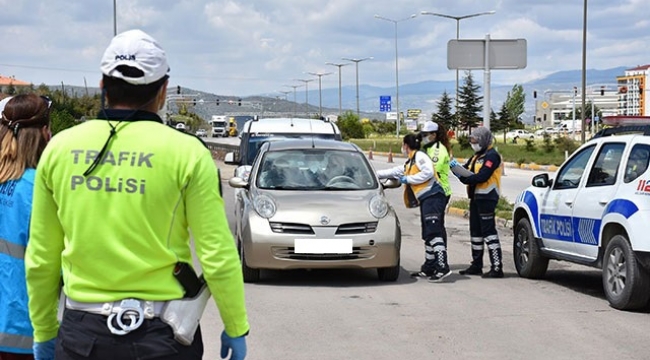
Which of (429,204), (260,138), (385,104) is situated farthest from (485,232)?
(385,104)

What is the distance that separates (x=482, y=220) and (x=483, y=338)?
395cm

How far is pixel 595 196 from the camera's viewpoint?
9898 mm

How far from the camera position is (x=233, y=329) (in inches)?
127

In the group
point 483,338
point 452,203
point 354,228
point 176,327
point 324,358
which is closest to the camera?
point 176,327

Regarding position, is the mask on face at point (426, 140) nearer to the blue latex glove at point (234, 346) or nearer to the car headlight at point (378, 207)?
the car headlight at point (378, 207)

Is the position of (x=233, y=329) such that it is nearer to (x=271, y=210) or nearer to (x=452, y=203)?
(x=271, y=210)

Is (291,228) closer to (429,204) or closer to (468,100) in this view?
(429,204)

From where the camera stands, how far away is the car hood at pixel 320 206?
10.7 metres

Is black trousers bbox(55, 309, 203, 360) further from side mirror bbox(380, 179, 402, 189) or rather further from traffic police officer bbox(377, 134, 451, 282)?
side mirror bbox(380, 179, 402, 189)

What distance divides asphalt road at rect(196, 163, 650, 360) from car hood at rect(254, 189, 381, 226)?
0.73 m

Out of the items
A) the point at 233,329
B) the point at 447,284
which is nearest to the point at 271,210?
the point at 447,284

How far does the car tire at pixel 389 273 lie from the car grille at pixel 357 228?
52cm

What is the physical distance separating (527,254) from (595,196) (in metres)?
1.86

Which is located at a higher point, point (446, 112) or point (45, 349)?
point (446, 112)
